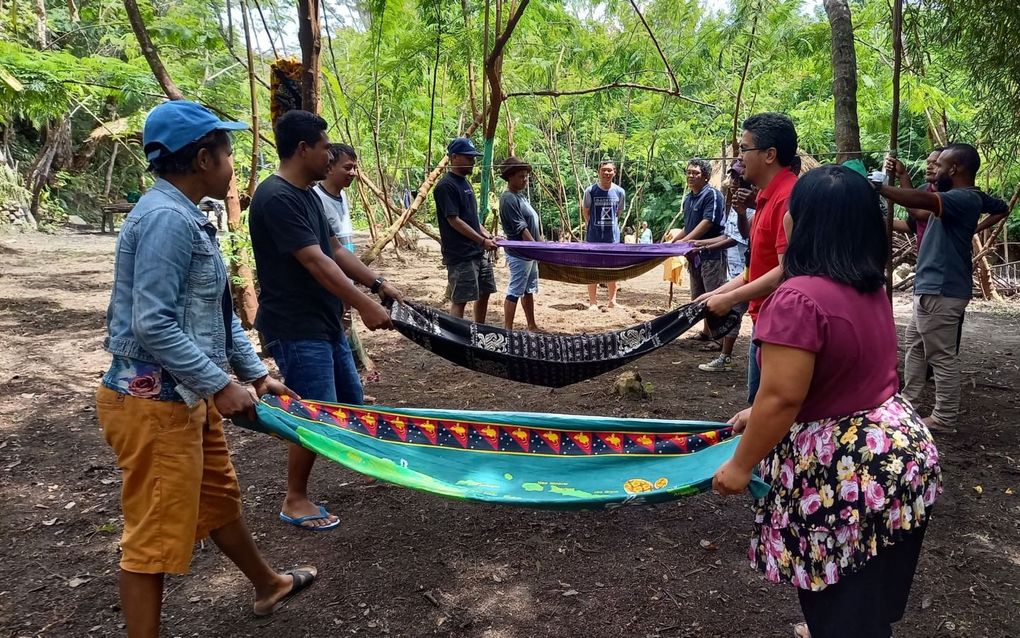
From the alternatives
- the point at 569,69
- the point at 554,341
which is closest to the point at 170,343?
the point at 554,341

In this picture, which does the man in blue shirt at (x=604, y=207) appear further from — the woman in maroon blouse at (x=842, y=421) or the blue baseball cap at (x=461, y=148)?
the woman in maroon blouse at (x=842, y=421)

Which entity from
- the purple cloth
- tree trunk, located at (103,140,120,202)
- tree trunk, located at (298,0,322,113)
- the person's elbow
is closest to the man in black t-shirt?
the person's elbow

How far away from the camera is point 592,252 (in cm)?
496

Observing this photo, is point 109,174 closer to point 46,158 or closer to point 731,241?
point 46,158

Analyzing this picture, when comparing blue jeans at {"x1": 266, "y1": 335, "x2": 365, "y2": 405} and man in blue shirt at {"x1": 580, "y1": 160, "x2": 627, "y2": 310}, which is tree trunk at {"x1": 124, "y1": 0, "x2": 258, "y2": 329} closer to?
blue jeans at {"x1": 266, "y1": 335, "x2": 365, "y2": 405}

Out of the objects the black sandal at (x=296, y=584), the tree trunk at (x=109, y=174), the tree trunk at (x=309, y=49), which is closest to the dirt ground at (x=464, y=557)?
the black sandal at (x=296, y=584)

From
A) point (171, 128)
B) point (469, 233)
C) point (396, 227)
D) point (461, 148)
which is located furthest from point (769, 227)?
point (396, 227)

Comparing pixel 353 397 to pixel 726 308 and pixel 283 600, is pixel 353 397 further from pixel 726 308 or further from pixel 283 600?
pixel 726 308

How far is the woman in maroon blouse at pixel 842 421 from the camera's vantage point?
1221 mm

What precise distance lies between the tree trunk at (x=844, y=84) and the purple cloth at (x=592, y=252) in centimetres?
139

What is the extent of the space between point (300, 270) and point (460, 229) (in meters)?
2.47

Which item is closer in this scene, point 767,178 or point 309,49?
point 767,178

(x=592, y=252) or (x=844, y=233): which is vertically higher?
(x=844, y=233)

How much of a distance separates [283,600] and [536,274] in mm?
3856
